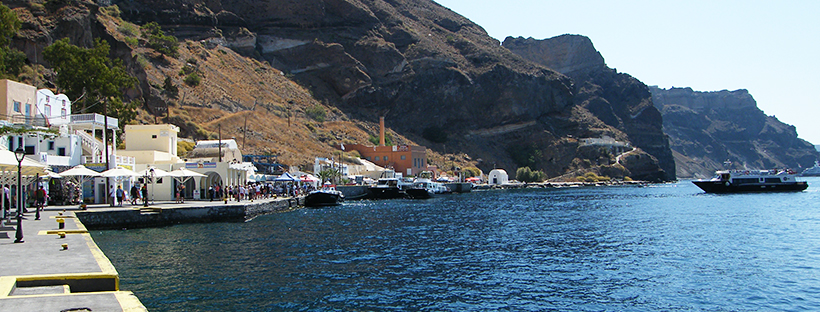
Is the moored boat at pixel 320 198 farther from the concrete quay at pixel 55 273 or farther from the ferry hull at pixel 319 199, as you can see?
→ the concrete quay at pixel 55 273

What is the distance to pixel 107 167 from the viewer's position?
3881 cm

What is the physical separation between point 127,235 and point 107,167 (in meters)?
9.96

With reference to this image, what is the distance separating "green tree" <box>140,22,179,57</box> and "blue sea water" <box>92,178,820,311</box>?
81.7 m

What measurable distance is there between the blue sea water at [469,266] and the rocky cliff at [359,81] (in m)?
65.7

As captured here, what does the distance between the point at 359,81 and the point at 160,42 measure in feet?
159

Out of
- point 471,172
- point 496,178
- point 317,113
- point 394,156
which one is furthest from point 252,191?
point 471,172

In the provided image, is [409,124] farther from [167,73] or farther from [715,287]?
[715,287]

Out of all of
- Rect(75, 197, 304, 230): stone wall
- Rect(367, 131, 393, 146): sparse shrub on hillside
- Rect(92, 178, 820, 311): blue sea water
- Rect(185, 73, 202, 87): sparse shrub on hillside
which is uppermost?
Rect(185, 73, 202, 87): sparse shrub on hillside

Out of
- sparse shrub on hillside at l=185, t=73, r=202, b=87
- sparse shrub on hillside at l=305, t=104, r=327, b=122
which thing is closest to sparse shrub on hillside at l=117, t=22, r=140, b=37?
sparse shrub on hillside at l=185, t=73, r=202, b=87

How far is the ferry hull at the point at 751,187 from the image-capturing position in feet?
287

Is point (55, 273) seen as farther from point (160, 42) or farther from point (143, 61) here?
point (160, 42)

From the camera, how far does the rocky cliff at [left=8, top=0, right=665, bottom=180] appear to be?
109438mm

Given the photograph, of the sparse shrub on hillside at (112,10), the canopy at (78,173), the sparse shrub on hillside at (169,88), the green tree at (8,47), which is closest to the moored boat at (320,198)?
the canopy at (78,173)

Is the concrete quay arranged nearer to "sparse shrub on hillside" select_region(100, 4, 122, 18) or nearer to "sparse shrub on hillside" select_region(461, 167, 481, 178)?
"sparse shrub on hillside" select_region(100, 4, 122, 18)
